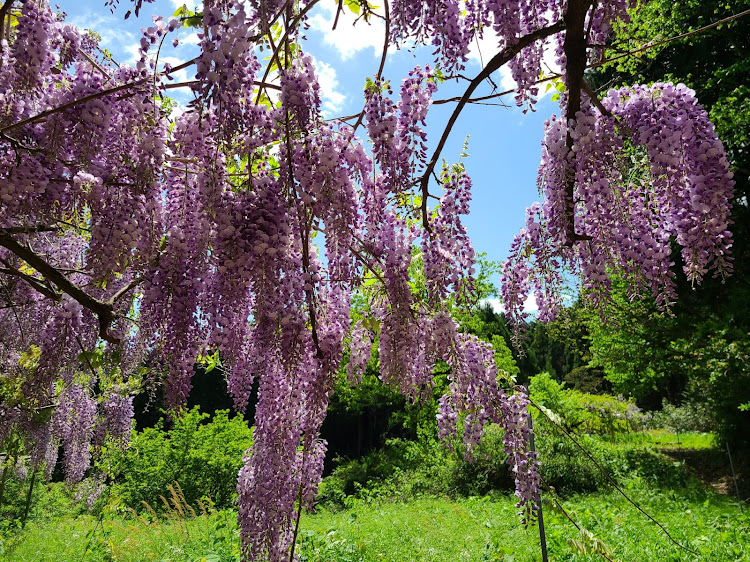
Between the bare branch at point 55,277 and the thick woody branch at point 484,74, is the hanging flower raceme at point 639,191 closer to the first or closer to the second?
the thick woody branch at point 484,74

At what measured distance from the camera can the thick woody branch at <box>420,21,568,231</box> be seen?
1.95 metres

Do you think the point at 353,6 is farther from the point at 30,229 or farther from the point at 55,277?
the point at 55,277

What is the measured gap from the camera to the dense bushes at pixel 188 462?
1039cm

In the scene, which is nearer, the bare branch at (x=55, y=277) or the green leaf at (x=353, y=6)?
the bare branch at (x=55, y=277)

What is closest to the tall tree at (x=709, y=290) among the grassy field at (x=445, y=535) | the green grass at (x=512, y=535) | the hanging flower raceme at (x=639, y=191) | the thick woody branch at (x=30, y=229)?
the grassy field at (x=445, y=535)

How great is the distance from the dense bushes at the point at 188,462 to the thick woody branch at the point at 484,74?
30.8 ft

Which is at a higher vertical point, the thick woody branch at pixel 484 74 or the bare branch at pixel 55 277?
the thick woody branch at pixel 484 74

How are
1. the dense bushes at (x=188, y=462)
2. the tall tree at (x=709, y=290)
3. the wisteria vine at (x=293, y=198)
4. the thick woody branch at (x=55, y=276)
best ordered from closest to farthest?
the wisteria vine at (x=293, y=198) < the thick woody branch at (x=55, y=276) < the tall tree at (x=709, y=290) < the dense bushes at (x=188, y=462)

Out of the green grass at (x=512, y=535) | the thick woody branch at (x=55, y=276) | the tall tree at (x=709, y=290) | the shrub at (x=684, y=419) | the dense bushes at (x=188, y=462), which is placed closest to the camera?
the thick woody branch at (x=55, y=276)

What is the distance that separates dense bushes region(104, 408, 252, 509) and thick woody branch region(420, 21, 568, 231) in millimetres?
9382

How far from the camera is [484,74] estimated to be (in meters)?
2.09

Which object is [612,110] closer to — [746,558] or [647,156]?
[647,156]

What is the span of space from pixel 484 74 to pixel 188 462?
1072 centimetres

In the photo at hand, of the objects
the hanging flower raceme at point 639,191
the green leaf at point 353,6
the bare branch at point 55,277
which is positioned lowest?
the bare branch at point 55,277
